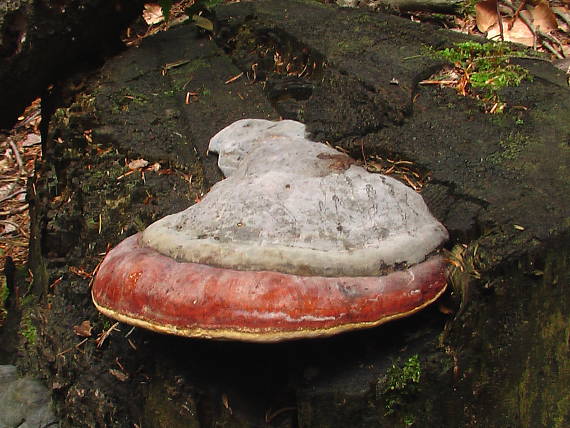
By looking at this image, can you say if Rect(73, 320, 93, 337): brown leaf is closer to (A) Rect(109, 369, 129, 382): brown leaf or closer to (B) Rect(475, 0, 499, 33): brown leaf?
(A) Rect(109, 369, 129, 382): brown leaf

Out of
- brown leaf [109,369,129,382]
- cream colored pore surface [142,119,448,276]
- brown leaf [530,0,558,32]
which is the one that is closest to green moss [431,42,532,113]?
cream colored pore surface [142,119,448,276]

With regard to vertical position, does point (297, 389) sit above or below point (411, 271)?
below

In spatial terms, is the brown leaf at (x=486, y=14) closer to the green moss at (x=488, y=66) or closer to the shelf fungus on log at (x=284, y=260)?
the green moss at (x=488, y=66)

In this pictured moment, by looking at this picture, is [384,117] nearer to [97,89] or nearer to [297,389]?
[297,389]

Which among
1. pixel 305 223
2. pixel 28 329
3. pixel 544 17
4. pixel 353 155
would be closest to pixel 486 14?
pixel 544 17

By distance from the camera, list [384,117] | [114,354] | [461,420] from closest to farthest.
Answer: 1. [461,420]
2. [114,354]
3. [384,117]

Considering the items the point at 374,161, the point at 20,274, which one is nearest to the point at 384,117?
the point at 374,161

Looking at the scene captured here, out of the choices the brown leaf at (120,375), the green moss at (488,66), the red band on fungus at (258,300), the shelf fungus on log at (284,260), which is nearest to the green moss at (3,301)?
the brown leaf at (120,375)
